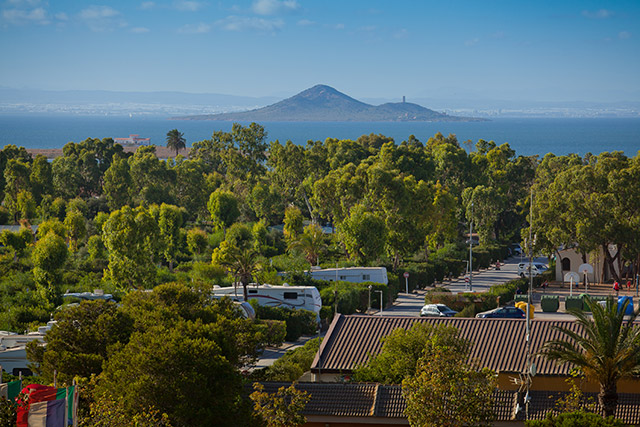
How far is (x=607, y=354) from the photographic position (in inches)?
778

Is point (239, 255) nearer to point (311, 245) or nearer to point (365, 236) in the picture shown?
point (365, 236)

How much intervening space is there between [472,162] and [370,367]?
185ft

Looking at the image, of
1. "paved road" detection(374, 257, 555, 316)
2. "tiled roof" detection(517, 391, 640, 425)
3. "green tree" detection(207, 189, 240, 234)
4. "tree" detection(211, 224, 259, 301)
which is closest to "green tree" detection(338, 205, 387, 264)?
"paved road" detection(374, 257, 555, 316)

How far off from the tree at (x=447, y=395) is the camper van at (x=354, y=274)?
28245 mm

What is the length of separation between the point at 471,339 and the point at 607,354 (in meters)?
5.87

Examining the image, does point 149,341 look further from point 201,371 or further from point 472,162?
point 472,162

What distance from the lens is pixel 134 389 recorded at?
1822 centimetres

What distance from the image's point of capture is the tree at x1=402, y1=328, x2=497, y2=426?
58.4ft

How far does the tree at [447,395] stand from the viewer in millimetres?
17797

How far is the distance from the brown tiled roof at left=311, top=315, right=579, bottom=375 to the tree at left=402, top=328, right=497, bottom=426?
5578 mm

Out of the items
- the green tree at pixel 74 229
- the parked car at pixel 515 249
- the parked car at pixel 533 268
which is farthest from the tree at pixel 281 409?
the parked car at pixel 515 249

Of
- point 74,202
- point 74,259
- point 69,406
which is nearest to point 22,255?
point 74,259

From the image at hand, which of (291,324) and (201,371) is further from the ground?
(201,371)

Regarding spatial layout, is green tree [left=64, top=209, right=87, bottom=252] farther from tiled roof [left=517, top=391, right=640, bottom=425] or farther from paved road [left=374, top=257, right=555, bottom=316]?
tiled roof [left=517, top=391, right=640, bottom=425]
